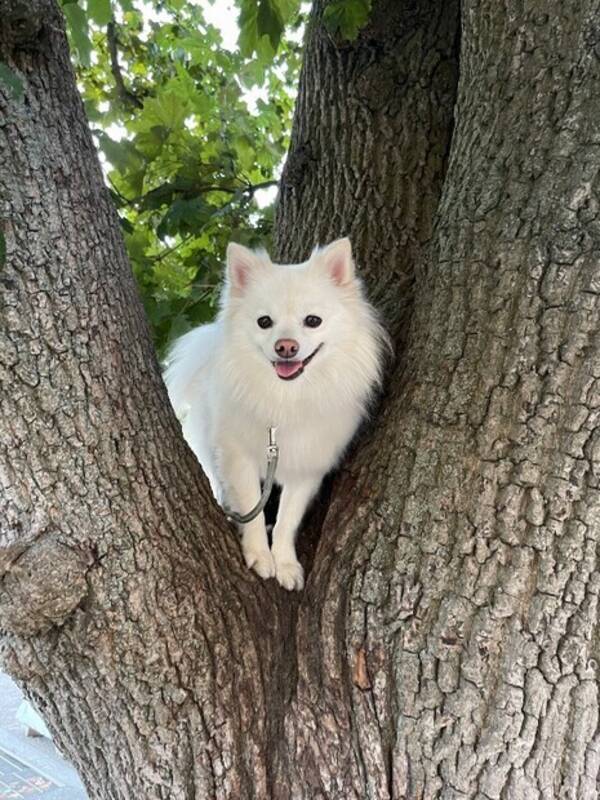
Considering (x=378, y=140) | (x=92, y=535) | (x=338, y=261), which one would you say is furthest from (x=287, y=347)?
(x=378, y=140)

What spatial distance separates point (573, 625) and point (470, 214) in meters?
1.13

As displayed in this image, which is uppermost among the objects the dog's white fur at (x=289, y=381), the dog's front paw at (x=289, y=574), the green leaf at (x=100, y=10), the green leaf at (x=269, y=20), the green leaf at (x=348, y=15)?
the green leaf at (x=100, y=10)

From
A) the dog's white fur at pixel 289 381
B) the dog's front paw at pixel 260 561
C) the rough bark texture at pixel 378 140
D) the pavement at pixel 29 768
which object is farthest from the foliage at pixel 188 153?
the pavement at pixel 29 768

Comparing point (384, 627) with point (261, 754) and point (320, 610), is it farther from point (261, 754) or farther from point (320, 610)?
point (261, 754)

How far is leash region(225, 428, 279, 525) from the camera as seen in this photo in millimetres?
2400

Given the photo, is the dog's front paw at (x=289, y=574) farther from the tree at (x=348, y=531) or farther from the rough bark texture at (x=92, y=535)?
the rough bark texture at (x=92, y=535)

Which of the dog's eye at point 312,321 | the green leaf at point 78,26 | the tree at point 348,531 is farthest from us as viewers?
the green leaf at point 78,26

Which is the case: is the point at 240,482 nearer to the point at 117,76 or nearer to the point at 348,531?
the point at 348,531

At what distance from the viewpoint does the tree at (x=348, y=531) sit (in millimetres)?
1709

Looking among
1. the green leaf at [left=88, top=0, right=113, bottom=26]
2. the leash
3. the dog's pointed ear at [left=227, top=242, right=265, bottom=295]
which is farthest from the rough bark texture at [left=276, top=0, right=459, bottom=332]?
the green leaf at [left=88, top=0, right=113, bottom=26]

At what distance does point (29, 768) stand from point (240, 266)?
3283mm

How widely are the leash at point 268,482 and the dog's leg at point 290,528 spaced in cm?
8

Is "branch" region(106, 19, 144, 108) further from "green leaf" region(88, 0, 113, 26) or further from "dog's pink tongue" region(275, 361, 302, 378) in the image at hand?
"dog's pink tongue" region(275, 361, 302, 378)

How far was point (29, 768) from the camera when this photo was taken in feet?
14.0
